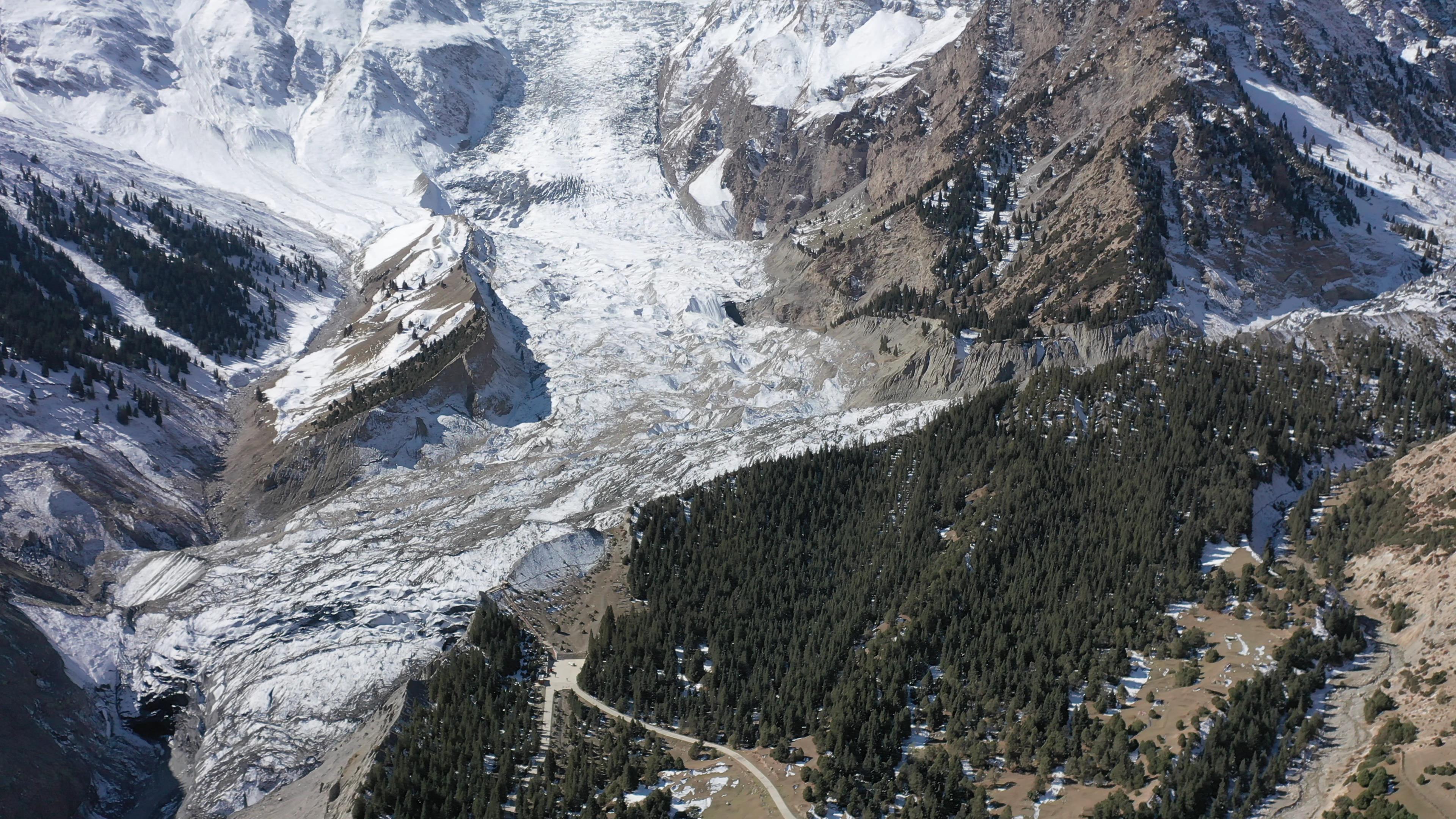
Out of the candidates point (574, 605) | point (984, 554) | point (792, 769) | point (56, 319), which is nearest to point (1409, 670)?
point (984, 554)

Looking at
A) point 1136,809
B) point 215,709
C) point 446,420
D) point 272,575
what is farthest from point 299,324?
point 1136,809

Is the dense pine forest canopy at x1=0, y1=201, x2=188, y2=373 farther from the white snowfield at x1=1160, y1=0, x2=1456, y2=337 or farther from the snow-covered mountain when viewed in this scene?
the white snowfield at x1=1160, y1=0, x2=1456, y2=337

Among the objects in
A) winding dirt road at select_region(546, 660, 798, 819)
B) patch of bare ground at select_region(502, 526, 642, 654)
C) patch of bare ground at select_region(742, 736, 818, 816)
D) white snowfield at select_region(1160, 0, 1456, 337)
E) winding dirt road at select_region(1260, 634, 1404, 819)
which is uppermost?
white snowfield at select_region(1160, 0, 1456, 337)

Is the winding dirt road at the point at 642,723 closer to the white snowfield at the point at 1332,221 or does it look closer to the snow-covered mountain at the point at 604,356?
the snow-covered mountain at the point at 604,356

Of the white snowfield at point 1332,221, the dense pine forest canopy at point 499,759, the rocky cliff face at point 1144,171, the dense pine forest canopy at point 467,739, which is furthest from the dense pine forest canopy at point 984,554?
the rocky cliff face at point 1144,171

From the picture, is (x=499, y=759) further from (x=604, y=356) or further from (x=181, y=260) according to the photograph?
(x=181, y=260)

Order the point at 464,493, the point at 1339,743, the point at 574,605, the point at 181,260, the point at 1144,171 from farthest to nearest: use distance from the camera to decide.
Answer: the point at 181,260 → the point at 1144,171 → the point at 464,493 → the point at 574,605 → the point at 1339,743

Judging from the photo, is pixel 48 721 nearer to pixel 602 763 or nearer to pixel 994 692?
pixel 602 763

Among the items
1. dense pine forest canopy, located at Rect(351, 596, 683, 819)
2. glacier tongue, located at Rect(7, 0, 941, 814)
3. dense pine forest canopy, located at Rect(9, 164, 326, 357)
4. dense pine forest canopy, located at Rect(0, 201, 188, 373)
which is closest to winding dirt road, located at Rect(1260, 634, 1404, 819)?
dense pine forest canopy, located at Rect(351, 596, 683, 819)
